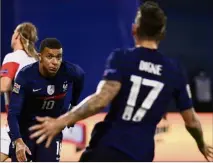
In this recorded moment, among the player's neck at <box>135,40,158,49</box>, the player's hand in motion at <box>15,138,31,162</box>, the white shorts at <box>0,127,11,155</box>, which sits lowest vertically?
the white shorts at <box>0,127,11,155</box>

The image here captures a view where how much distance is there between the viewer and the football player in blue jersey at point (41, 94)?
4602 millimetres

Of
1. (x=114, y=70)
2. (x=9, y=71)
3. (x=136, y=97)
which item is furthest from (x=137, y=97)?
(x=9, y=71)

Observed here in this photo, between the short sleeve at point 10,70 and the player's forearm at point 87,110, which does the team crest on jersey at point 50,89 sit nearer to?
the short sleeve at point 10,70

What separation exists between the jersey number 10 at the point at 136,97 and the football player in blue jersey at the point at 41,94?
1.50 m

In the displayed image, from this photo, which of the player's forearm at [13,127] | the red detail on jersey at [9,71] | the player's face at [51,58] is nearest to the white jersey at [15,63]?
the red detail on jersey at [9,71]

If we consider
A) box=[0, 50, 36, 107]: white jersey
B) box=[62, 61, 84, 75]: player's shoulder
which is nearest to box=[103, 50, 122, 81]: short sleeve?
box=[62, 61, 84, 75]: player's shoulder

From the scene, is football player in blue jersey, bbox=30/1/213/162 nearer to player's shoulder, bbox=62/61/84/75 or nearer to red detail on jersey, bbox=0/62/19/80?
player's shoulder, bbox=62/61/84/75

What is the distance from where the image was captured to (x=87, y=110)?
318 centimetres

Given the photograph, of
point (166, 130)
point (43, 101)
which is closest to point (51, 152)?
point (43, 101)

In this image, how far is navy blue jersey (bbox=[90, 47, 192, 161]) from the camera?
10.5 feet

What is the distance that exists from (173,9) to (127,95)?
447 inches

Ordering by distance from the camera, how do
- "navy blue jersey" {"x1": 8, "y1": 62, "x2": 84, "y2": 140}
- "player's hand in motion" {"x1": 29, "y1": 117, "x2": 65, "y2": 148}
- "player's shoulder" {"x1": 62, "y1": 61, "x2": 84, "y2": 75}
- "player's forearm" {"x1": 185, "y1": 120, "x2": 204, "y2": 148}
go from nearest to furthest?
1. "player's hand in motion" {"x1": 29, "y1": 117, "x2": 65, "y2": 148}
2. "player's forearm" {"x1": 185, "y1": 120, "x2": 204, "y2": 148}
3. "navy blue jersey" {"x1": 8, "y1": 62, "x2": 84, "y2": 140}
4. "player's shoulder" {"x1": 62, "y1": 61, "x2": 84, "y2": 75}

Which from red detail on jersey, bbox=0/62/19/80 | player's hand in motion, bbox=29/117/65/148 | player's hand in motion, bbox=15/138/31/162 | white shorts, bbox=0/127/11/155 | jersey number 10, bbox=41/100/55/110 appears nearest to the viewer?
player's hand in motion, bbox=29/117/65/148

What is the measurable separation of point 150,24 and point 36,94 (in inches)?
70.7
